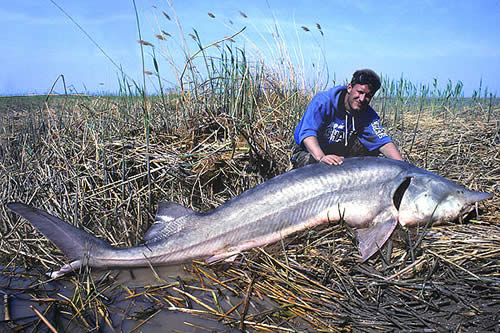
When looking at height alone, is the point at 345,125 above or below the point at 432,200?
above

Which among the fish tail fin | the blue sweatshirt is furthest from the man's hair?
the fish tail fin

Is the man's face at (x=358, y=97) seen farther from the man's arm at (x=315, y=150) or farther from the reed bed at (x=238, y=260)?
the reed bed at (x=238, y=260)

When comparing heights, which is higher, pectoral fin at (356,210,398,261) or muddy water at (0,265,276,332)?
pectoral fin at (356,210,398,261)

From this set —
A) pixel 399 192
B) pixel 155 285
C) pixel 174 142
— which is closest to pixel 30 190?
pixel 174 142

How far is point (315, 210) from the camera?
2.69 m

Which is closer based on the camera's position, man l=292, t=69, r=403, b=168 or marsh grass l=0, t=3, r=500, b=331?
marsh grass l=0, t=3, r=500, b=331

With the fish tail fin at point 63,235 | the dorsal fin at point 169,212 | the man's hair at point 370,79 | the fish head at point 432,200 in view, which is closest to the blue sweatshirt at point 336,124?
the man's hair at point 370,79

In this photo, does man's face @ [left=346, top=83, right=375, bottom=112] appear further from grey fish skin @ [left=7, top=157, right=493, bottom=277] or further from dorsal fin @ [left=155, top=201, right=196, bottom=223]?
dorsal fin @ [left=155, top=201, right=196, bottom=223]

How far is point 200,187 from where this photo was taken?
10.8ft

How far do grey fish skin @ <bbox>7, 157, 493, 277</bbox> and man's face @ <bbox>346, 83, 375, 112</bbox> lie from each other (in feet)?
3.10

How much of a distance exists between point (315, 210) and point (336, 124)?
58.5 inches

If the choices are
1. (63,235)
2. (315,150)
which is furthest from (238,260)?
(315,150)

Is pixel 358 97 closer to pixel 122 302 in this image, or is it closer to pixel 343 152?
pixel 343 152

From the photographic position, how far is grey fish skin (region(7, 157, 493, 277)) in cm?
251
